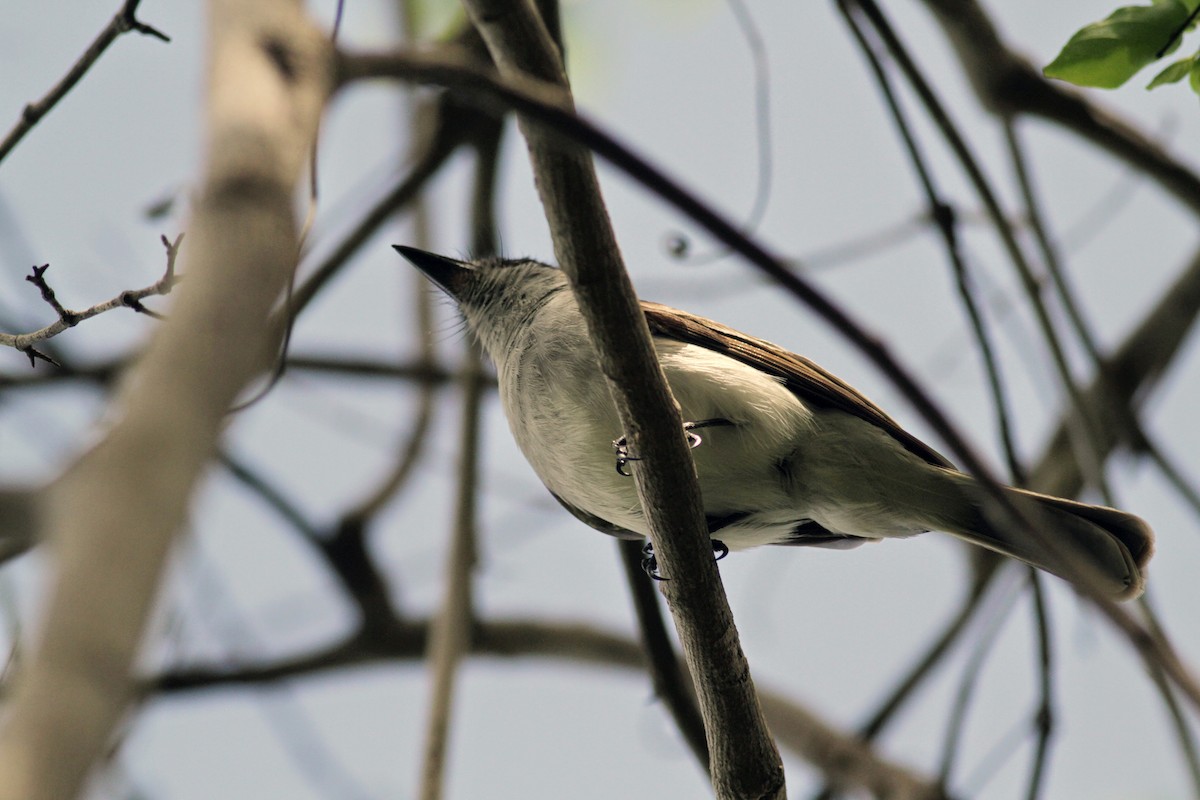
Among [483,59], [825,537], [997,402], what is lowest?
[825,537]

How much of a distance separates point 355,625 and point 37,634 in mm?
5660

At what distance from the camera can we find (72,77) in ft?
7.29

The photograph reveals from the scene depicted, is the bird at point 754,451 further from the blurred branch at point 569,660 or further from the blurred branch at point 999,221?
the blurred branch at point 569,660

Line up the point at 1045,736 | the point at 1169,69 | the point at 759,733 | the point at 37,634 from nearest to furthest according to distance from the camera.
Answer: the point at 37,634, the point at 1169,69, the point at 759,733, the point at 1045,736

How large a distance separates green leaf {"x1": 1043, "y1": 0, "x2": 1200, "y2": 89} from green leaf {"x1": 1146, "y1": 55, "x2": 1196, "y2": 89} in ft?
0.12

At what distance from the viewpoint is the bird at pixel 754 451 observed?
3580 millimetres

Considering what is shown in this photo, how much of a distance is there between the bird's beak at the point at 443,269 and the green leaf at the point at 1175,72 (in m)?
3.17

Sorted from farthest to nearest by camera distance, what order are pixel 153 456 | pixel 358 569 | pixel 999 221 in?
pixel 358 569 → pixel 999 221 → pixel 153 456

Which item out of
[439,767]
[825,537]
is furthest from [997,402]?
[439,767]

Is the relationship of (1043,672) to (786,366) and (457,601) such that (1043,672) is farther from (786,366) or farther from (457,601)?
(457,601)

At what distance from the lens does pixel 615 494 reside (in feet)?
11.9

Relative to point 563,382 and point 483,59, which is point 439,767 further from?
point 483,59

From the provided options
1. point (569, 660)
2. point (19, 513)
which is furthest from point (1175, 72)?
point (569, 660)

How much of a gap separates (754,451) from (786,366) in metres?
0.43
